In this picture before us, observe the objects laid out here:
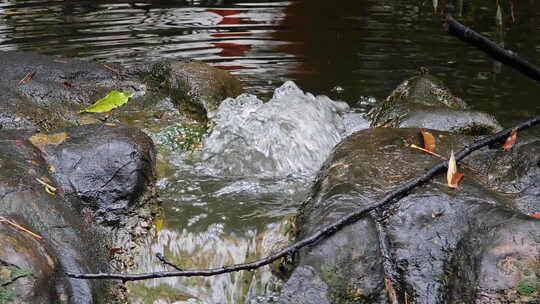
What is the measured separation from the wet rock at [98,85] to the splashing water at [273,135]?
346 mm

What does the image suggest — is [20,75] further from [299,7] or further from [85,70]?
[299,7]

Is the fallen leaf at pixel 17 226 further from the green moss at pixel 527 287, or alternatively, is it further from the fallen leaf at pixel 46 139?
the green moss at pixel 527 287

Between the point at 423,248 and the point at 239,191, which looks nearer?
the point at 423,248

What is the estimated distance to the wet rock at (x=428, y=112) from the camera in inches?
207

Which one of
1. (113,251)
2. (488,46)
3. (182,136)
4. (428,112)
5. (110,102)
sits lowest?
(113,251)

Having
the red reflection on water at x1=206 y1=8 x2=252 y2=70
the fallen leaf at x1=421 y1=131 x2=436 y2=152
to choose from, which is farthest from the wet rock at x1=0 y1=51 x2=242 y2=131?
the fallen leaf at x1=421 y1=131 x2=436 y2=152

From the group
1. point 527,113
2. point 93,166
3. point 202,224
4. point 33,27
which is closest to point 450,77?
point 527,113

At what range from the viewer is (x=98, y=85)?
6289 millimetres

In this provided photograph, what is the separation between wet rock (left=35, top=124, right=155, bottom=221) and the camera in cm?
420

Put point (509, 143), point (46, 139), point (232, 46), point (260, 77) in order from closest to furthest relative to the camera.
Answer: point (509, 143), point (46, 139), point (260, 77), point (232, 46)

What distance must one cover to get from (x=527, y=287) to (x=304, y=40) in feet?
23.3

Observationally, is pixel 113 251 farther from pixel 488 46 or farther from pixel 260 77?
pixel 260 77

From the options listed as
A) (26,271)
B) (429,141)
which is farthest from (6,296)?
(429,141)

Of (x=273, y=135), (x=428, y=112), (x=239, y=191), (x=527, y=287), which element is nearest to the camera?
(x=527, y=287)
